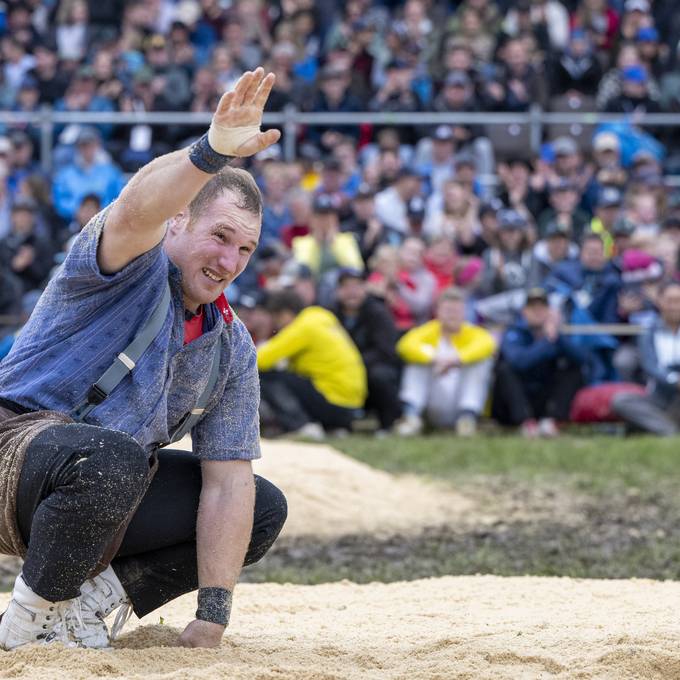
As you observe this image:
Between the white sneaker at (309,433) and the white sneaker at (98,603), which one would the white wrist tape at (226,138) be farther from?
the white sneaker at (309,433)

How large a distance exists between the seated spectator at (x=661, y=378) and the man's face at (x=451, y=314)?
1647 millimetres

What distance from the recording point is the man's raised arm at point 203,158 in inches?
159

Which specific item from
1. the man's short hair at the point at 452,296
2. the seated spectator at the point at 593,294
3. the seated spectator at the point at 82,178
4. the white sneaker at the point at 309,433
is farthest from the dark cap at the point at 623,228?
the seated spectator at the point at 82,178

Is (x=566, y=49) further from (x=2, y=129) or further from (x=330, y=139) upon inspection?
(x=2, y=129)

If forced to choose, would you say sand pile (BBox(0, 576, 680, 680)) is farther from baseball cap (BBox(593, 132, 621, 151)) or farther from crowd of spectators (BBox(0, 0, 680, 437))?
baseball cap (BBox(593, 132, 621, 151))

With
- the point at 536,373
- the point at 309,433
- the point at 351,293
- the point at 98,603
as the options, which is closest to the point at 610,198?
the point at 536,373

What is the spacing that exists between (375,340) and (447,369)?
2.51 ft

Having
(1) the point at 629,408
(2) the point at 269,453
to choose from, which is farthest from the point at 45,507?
(1) the point at 629,408

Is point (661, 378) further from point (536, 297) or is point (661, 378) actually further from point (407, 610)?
point (407, 610)

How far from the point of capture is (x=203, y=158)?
4.07m

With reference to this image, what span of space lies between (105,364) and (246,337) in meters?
0.66

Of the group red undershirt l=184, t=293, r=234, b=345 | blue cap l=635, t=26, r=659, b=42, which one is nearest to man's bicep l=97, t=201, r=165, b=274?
red undershirt l=184, t=293, r=234, b=345

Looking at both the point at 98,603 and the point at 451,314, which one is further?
the point at 451,314

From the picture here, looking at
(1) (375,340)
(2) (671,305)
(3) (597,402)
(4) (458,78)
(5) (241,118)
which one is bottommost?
(3) (597,402)
